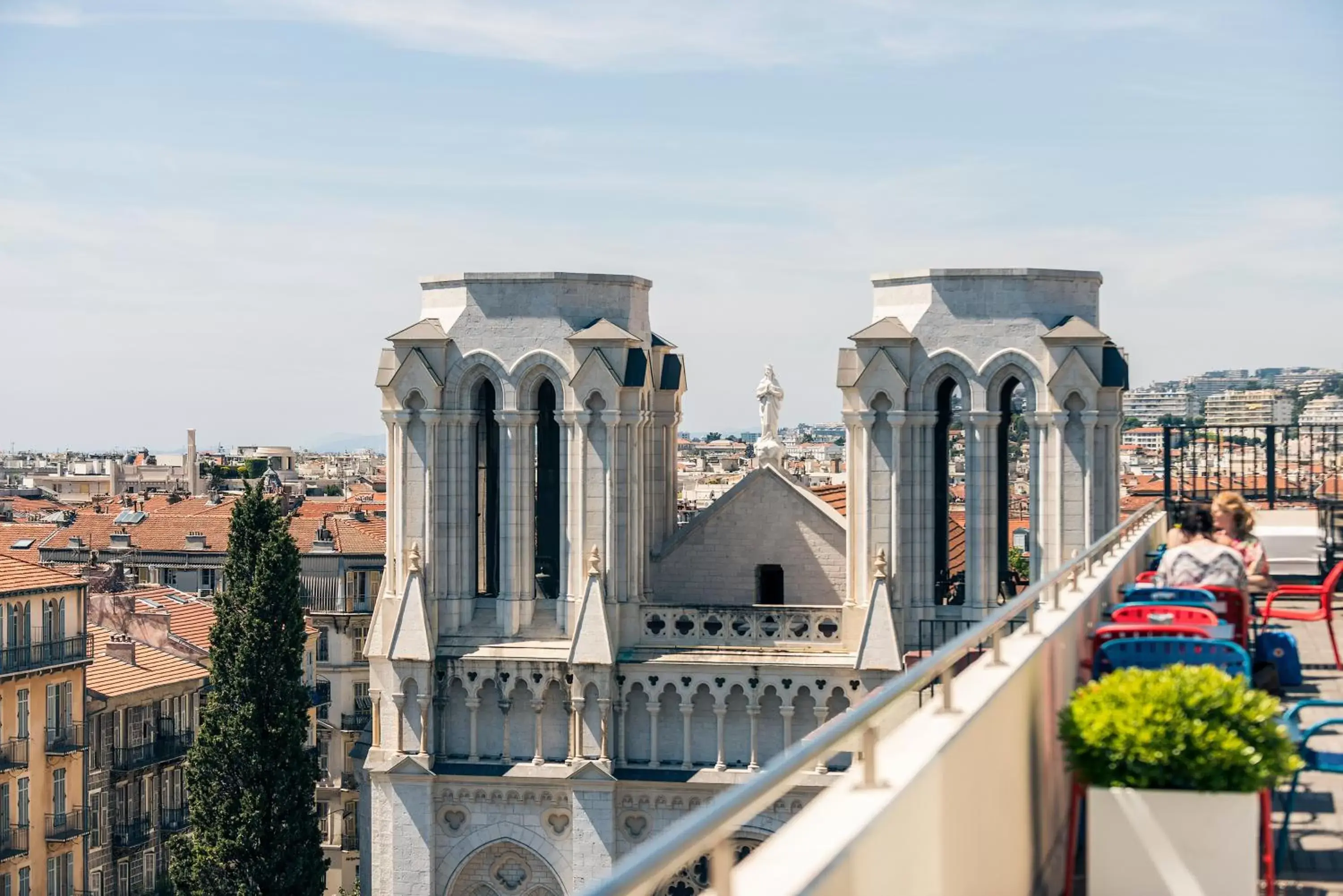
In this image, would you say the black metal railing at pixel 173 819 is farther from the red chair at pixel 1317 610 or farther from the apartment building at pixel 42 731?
the red chair at pixel 1317 610

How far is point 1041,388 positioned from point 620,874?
3119 centimetres

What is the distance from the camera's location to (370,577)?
85625mm

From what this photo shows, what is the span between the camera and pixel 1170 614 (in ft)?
40.2

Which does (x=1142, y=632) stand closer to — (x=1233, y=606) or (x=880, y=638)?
(x=1233, y=606)

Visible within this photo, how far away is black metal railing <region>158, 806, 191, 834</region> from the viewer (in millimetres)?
65312

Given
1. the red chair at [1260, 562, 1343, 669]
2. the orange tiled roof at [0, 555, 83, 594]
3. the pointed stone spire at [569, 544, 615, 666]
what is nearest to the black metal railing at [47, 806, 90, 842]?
the orange tiled roof at [0, 555, 83, 594]

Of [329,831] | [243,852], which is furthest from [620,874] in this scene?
[329,831]

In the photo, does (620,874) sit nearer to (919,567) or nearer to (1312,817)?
(1312,817)

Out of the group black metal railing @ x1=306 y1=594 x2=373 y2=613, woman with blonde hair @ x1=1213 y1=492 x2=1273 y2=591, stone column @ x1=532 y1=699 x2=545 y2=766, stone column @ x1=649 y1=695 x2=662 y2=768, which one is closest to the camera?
woman with blonde hair @ x1=1213 y1=492 x2=1273 y2=591

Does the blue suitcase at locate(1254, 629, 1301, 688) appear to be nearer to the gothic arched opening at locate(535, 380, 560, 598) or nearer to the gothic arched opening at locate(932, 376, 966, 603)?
the gothic arched opening at locate(932, 376, 966, 603)

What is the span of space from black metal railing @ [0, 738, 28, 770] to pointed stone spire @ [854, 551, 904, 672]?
28.6 metres

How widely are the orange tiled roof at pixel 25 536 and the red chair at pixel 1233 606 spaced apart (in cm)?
7808

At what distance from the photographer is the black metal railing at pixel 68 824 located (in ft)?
183

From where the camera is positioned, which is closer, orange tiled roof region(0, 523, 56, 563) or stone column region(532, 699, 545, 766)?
stone column region(532, 699, 545, 766)
